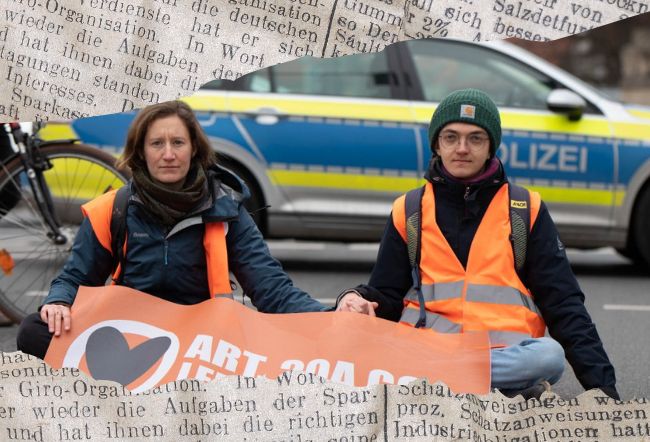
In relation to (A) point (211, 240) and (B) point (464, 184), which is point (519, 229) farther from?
(A) point (211, 240)

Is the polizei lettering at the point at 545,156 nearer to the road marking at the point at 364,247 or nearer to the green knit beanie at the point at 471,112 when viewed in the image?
the road marking at the point at 364,247

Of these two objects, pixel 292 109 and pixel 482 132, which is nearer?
pixel 482 132

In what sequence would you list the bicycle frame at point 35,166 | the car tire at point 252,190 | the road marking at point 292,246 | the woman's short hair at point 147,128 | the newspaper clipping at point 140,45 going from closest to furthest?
the newspaper clipping at point 140,45, the woman's short hair at point 147,128, the bicycle frame at point 35,166, the car tire at point 252,190, the road marking at point 292,246

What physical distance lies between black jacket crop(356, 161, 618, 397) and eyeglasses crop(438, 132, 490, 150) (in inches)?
3.9

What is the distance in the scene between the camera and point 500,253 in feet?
12.3

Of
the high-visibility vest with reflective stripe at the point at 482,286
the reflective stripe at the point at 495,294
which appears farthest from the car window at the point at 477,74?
the reflective stripe at the point at 495,294

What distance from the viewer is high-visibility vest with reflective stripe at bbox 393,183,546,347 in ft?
12.2

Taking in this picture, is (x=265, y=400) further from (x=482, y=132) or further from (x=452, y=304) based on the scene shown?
(x=482, y=132)

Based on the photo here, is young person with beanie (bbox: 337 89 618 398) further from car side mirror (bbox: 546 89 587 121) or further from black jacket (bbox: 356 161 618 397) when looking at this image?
car side mirror (bbox: 546 89 587 121)

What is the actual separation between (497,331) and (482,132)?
2.03ft

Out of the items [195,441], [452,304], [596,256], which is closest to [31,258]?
[452,304]

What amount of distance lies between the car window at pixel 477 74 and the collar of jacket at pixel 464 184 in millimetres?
4093

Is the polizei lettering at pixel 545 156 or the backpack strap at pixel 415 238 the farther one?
the polizei lettering at pixel 545 156

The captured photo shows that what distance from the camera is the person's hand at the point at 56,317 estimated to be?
3670 mm
